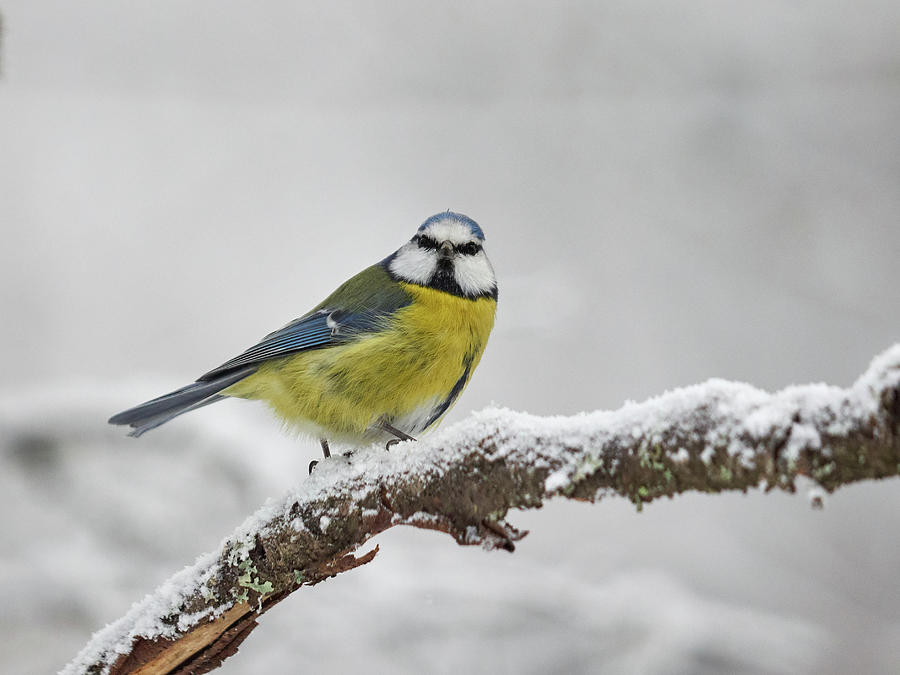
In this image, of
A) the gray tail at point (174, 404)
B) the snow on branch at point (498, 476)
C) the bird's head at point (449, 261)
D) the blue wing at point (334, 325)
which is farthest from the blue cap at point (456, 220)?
the snow on branch at point (498, 476)

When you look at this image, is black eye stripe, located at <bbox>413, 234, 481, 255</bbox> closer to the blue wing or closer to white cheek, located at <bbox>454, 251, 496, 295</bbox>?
white cheek, located at <bbox>454, 251, 496, 295</bbox>

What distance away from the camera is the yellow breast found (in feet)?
9.32

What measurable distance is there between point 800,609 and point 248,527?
11.0ft

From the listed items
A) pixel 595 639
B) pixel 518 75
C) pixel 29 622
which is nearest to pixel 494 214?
pixel 518 75

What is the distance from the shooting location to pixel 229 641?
2.11 metres

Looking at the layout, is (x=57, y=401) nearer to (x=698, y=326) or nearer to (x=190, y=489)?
(x=190, y=489)

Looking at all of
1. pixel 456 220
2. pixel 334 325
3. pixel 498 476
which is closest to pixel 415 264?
pixel 456 220

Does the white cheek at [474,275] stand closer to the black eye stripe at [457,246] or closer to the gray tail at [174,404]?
the black eye stripe at [457,246]

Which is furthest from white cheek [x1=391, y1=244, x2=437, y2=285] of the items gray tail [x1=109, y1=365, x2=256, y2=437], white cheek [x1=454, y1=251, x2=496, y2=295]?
gray tail [x1=109, y1=365, x2=256, y2=437]

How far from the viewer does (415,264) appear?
3.31 m

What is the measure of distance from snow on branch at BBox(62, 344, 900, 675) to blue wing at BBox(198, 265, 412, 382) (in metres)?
0.80

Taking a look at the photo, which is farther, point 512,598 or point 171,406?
point 512,598

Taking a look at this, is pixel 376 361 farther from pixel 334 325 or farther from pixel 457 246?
pixel 457 246

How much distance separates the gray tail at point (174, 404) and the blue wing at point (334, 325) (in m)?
0.04
